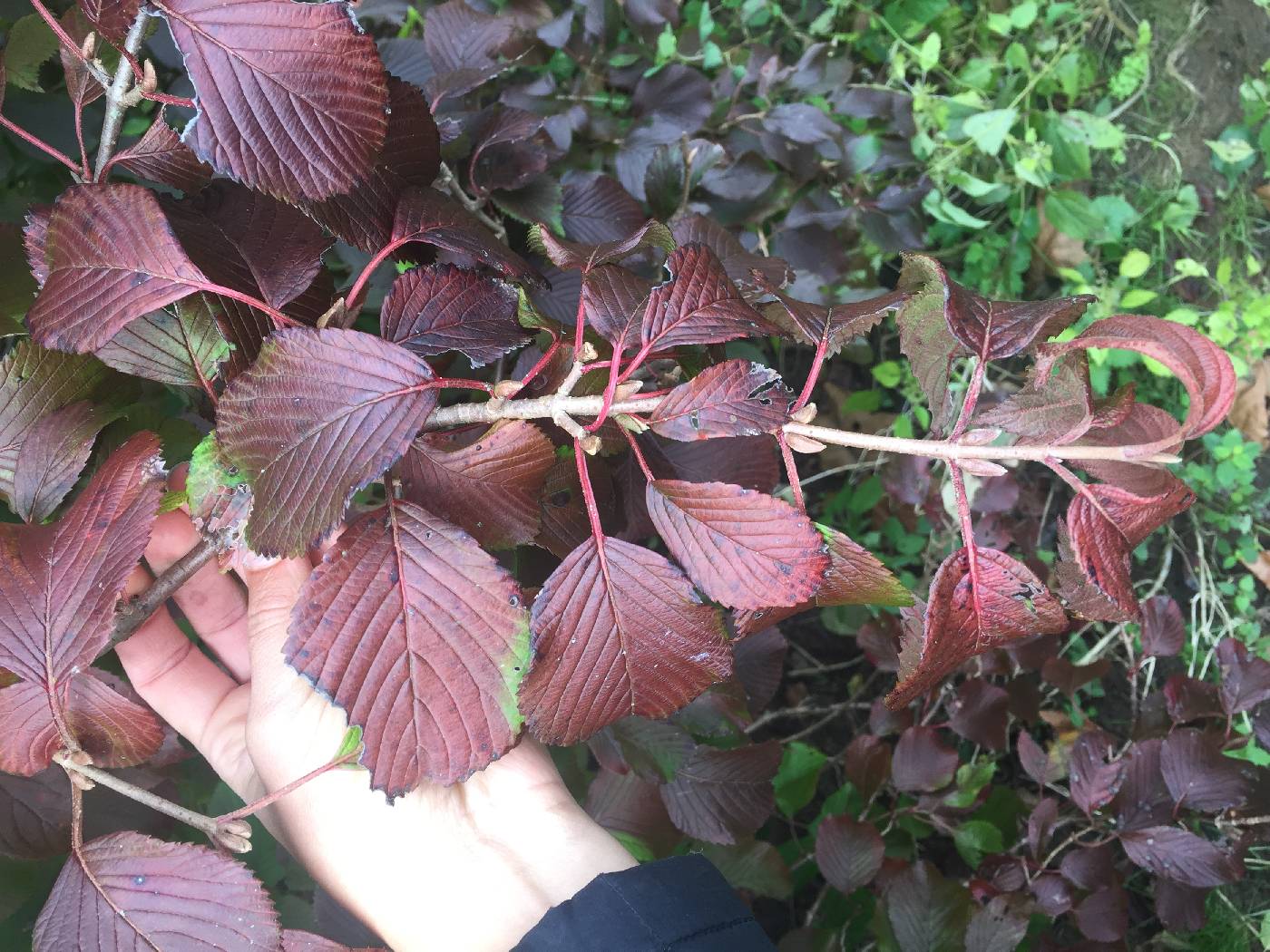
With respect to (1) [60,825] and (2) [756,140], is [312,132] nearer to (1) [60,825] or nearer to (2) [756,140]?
(1) [60,825]

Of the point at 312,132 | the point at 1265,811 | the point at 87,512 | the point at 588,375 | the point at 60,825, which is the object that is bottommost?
the point at 1265,811

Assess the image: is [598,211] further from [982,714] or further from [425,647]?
[982,714]

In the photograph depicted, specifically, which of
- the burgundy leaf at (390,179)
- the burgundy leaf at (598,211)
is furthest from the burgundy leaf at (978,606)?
the burgundy leaf at (598,211)

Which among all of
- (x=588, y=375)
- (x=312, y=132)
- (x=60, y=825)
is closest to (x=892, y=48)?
(x=588, y=375)

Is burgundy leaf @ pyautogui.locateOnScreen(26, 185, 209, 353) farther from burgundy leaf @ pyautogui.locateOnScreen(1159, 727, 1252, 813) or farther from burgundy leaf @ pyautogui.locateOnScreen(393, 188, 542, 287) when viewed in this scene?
burgundy leaf @ pyautogui.locateOnScreen(1159, 727, 1252, 813)

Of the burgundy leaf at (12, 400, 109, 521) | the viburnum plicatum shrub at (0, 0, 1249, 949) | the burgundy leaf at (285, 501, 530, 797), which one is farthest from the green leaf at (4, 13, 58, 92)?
the burgundy leaf at (285, 501, 530, 797)

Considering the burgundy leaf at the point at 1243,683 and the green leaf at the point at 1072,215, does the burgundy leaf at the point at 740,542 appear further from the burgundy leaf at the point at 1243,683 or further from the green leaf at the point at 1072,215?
the green leaf at the point at 1072,215

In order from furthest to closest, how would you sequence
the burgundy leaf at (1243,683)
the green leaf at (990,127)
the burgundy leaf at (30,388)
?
the green leaf at (990,127)
the burgundy leaf at (1243,683)
the burgundy leaf at (30,388)

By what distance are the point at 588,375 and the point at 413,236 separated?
0.61 ft

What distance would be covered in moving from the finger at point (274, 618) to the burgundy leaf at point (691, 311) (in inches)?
20.6

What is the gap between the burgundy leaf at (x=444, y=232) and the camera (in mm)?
708

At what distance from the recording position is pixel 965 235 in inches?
74.6

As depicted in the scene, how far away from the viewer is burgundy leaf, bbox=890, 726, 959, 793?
4.34ft

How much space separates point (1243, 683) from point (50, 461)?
1.56 metres
